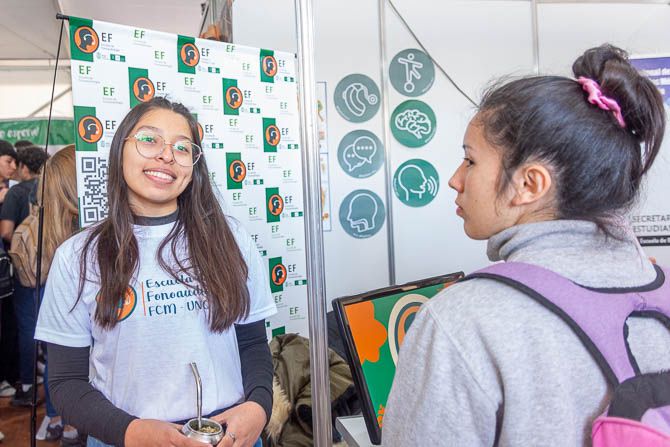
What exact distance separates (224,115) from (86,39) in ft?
1.66

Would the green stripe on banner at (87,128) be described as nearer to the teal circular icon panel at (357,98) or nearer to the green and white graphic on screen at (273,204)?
the green and white graphic on screen at (273,204)

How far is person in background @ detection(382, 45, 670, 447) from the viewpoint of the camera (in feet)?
1.87

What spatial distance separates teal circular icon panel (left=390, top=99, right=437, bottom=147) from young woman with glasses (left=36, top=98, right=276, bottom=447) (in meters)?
2.27

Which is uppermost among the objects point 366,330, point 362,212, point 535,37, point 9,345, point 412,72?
point 535,37

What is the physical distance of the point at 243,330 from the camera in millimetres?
1266

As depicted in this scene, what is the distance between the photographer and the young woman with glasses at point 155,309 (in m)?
1.09

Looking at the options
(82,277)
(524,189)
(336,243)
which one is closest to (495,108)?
(524,189)

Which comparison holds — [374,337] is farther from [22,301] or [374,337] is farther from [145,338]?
[22,301]

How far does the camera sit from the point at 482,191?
2.43 ft

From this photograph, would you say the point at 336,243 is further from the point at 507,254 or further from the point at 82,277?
the point at 507,254

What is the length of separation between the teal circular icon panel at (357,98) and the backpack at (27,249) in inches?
71.3

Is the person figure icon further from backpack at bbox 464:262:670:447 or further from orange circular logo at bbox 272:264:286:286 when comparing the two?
backpack at bbox 464:262:670:447

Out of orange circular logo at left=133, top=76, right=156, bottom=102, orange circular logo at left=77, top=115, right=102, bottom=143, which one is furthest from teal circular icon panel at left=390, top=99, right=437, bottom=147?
orange circular logo at left=77, top=115, right=102, bottom=143

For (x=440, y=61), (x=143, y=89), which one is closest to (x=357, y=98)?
(x=440, y=61)
